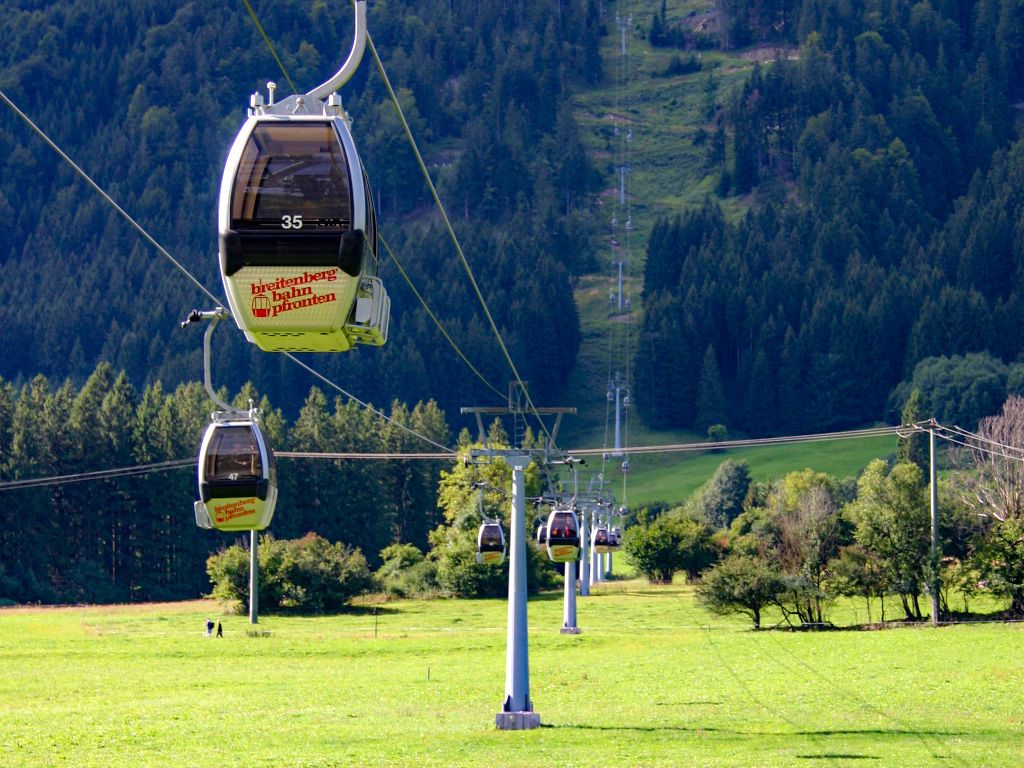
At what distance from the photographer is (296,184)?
575 inches

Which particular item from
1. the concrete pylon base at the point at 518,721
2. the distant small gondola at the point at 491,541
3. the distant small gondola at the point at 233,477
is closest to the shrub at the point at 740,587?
the distant small gondola at the point at 491,541

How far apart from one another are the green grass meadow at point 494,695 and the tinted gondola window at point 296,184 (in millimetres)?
18580

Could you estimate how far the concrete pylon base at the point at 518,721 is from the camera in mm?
36812

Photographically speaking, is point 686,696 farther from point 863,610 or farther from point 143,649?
point 863,610

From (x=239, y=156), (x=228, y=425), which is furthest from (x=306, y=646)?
(x=239, y=156)

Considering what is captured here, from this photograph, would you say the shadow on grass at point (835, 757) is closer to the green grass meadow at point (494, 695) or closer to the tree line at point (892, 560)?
the green grass meadow at point (494, 695)

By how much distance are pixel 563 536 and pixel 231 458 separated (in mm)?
34968

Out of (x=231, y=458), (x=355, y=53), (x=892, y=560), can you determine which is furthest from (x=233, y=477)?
(x=892, y=560)

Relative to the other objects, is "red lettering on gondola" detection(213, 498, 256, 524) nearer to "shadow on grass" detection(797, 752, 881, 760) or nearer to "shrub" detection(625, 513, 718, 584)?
"shadow on grass" detection(797, 752, 881, 760)

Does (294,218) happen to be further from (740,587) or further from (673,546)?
(673,546)

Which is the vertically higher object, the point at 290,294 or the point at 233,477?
the point at 290,294

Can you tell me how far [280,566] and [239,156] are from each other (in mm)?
72934

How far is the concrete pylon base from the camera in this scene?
3681cm

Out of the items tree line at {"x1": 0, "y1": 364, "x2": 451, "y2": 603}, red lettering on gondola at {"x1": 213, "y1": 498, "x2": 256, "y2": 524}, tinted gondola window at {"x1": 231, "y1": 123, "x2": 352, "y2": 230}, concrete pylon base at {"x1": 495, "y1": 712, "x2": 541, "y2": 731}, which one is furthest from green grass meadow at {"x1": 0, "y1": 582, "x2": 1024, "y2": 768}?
tree line at {"x1": 0, "y1": 364, "x2": 451, "y2": 603}
